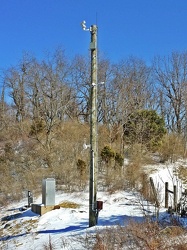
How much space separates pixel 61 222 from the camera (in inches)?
327

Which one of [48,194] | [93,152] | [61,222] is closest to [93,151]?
[93,152]

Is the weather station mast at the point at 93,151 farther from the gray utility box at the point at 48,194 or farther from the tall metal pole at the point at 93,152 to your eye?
the gray utility box at the point at 48,194

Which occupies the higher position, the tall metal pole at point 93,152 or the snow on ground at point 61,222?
the tall metal pole at point 93,152

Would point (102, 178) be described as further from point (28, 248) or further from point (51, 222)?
point (28, 248)

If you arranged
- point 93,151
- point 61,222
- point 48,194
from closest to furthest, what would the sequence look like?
point 93,151
point 61,222
point 48,194

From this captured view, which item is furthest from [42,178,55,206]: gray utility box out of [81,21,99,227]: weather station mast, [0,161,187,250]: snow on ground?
[81,21,99,227]: weather station mast

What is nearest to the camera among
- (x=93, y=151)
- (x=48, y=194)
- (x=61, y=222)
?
(x=93, y=151)

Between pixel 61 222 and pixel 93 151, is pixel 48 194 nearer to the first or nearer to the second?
pixel 61 222

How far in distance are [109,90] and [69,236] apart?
21019 mm

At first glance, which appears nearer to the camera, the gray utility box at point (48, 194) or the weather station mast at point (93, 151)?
the weather station mast at point (93, 151)

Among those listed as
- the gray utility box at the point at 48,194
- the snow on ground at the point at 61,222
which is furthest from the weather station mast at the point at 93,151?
the gray utility box at the point at 48,194

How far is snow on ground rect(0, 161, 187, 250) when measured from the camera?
6.96 m

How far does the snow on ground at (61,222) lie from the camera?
6963mm

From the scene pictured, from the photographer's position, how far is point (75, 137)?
17.6 m
